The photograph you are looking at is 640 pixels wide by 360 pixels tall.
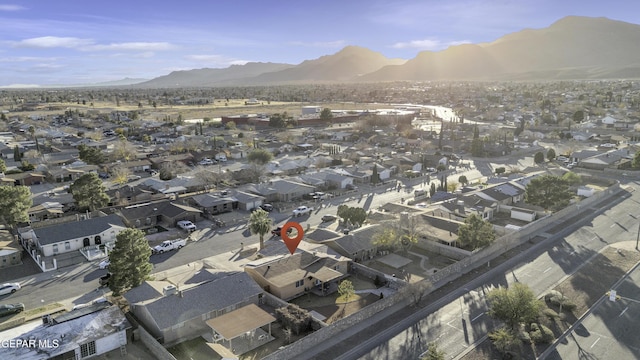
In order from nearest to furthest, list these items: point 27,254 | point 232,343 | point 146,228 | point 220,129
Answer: point 232,343 → point 27,254 → point 146,228 → point 220,129

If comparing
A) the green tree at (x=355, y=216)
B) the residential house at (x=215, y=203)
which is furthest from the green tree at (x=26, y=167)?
the green tree at (x=355, y=216)

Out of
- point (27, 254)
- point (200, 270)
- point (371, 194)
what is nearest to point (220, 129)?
point (371, 194)

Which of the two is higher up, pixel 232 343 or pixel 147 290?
pixel 147 290

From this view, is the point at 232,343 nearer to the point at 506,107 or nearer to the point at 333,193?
the point at 333,193

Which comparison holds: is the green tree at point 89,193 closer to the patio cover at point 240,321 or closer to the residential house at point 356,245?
the residential house at point 356,245

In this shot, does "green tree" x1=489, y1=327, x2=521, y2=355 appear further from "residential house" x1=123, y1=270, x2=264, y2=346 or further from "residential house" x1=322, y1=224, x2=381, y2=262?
"residential house" x1=123, y1=270, x2=264, y2=346
